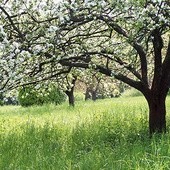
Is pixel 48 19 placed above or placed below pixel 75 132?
above

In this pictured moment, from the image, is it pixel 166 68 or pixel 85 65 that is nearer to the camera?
pixel 85 65

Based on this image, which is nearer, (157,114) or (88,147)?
(88,147)

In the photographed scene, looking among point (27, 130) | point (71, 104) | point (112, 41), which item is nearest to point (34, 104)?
point (71, 104)

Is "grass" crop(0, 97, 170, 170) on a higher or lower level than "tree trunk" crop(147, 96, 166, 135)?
lower

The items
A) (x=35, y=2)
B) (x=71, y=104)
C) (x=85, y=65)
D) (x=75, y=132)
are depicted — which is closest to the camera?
(x=35, y=2)

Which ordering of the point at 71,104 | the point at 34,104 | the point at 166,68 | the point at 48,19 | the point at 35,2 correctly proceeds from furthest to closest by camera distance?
the point at 34,104, the point at 71,104, the point at 166,68, the point at 35,2, the point at 48,19

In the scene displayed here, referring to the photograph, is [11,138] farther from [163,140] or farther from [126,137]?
[163,140]

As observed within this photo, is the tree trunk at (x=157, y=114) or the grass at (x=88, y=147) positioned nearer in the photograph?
the grass at (x=88, y=147)

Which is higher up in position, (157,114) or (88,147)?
(157,114)

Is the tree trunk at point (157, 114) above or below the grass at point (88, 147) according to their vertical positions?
above

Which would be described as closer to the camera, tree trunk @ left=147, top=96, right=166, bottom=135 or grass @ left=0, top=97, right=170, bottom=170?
grass @ left=0, top=97, right=170, bottom=170

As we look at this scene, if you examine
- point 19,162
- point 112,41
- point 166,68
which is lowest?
point 19,162

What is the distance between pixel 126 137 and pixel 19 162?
7.86 feet

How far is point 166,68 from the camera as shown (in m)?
7.66
